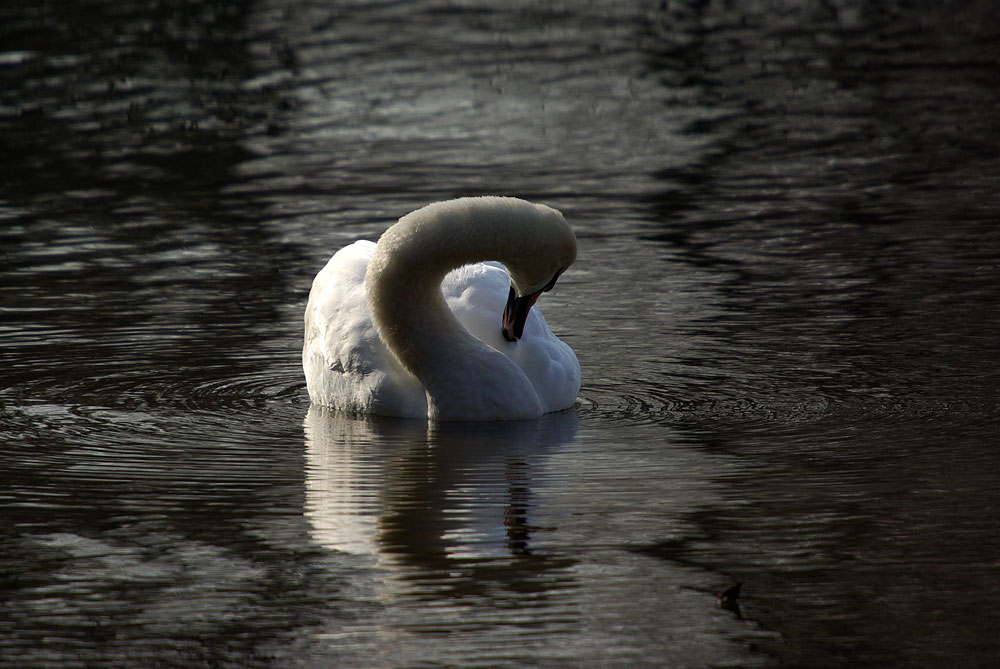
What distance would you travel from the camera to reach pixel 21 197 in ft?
50.3

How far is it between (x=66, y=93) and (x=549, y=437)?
46.8 ft

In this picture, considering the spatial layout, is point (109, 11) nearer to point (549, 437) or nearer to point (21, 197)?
point (21, 197)

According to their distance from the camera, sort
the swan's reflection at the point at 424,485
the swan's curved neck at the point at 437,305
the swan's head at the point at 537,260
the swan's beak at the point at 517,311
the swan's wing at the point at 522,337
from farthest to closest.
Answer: the swan's wing at the point at 522,337, the swan's beak at the point at 517,311, the swan's curved neck at the point at 437,305, the swan's head at the point at 537,260, the swan's reflection at the point at 424,485

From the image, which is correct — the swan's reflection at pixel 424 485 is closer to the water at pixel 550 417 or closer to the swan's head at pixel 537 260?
the water at pixel 550 417

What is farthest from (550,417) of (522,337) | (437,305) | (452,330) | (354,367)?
(354,367)

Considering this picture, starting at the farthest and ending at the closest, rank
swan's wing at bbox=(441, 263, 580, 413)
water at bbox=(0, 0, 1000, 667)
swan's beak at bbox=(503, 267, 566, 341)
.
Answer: swan's wing at bbox=(441, 263, 580, 413) < swan's beak at bbox=(503, 267, 566, 341) < water at bbox=(0, 0, 1000, 667)

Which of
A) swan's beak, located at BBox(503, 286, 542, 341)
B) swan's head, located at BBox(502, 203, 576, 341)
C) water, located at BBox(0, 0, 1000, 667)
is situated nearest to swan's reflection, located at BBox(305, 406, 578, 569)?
water, located at BBox(0, 0, 1000, 667)

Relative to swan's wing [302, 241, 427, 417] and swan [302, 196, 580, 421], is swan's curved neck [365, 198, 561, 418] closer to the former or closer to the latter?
swan [302, 196, 580, 421]

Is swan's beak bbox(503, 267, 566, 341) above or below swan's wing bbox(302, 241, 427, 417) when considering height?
above

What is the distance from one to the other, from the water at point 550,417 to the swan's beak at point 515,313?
51 centimetres

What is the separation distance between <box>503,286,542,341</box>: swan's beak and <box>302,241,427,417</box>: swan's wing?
55 centimetres

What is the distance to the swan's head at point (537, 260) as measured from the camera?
328 inches

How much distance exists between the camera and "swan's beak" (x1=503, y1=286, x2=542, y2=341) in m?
8.66

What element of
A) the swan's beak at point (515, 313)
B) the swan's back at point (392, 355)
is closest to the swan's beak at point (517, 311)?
the swan's beak at point (515, 313)
